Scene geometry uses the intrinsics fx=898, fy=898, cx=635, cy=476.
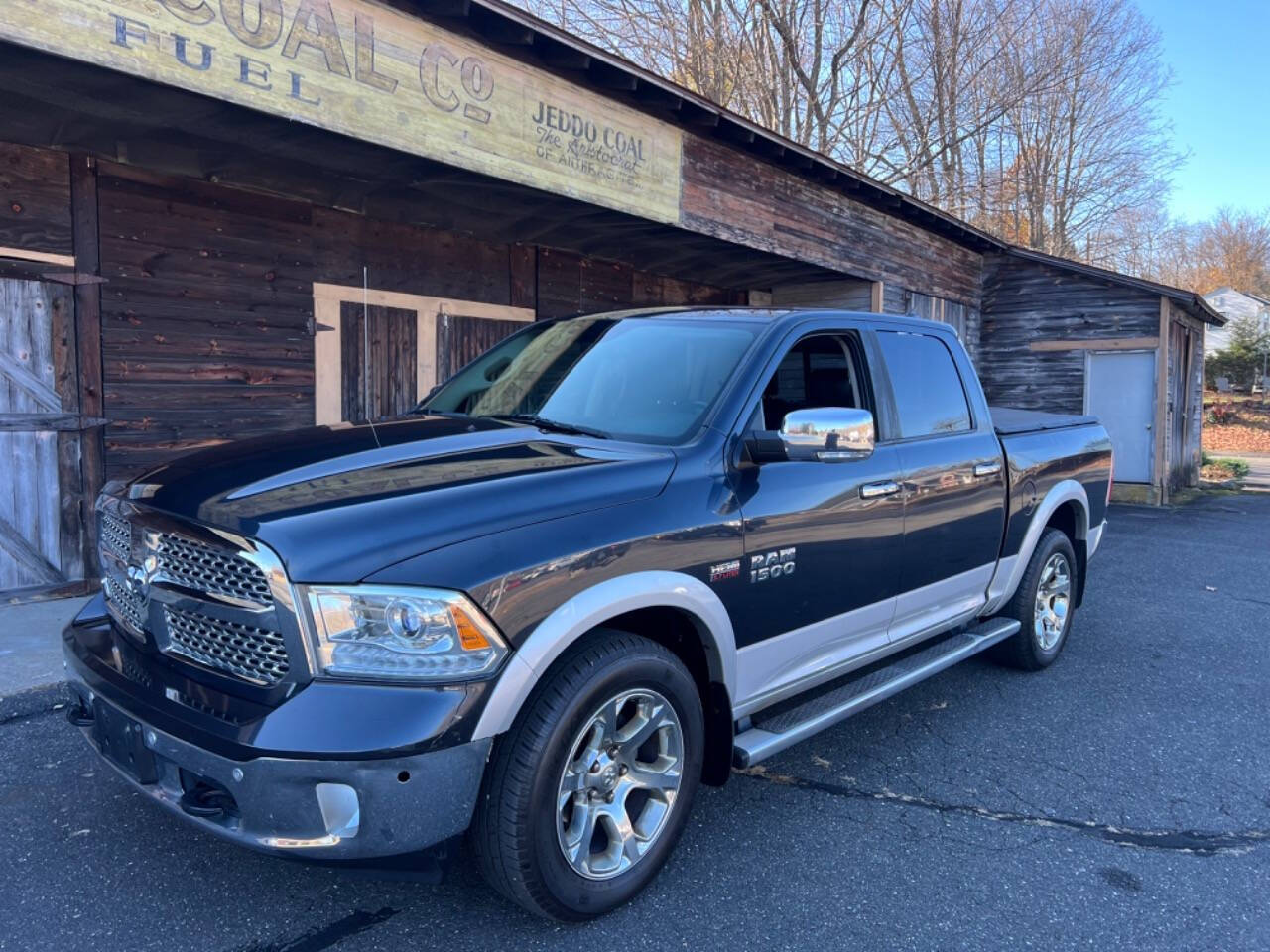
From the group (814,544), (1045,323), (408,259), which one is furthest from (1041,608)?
(1045,323)

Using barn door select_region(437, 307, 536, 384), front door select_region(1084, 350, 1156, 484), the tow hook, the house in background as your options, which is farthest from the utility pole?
the tow hook

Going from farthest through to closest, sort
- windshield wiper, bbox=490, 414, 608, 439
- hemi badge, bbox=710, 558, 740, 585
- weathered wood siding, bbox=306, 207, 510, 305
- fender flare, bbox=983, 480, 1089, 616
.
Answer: weathered wood siding, bbox=306, 207, 510, 305
fender flare, bbox=983, 480, 1089, 616
windshield wiper, bbox=490, 414, 608, 439
hemi badge, bbox=710, 558, 740, 585

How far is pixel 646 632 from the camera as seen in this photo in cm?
304

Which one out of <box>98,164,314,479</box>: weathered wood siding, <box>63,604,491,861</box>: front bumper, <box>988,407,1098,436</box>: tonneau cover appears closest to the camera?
<box>63,604,491,861</box>: front bumper

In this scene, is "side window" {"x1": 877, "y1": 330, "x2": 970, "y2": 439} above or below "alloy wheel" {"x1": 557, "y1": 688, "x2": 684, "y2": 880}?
above

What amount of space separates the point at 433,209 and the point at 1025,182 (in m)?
24.4

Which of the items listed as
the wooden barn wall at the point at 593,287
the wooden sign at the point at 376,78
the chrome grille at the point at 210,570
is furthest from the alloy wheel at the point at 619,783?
the wooden barn wall at the point at 593,287

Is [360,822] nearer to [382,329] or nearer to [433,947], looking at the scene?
[433,947]

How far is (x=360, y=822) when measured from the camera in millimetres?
2262

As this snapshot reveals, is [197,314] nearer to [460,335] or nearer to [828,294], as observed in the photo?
[460,335]

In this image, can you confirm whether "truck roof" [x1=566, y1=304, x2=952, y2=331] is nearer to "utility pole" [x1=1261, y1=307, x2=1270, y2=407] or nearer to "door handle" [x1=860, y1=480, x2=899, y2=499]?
"door handle" [x1=860, y1=480, x2=899, y2=499]

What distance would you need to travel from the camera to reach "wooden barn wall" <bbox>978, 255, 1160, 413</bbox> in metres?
14.7

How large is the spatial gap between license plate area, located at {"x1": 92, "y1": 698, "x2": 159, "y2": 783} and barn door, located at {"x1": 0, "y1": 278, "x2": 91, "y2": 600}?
4.32 m

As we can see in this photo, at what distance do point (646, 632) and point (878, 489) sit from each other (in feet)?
4.42
